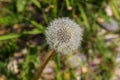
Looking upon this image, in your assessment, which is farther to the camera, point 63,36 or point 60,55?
point 60,55

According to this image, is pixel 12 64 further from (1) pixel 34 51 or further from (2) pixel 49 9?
(2) pixel 49 9

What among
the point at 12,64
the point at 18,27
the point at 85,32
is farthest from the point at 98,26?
the point at 12,64

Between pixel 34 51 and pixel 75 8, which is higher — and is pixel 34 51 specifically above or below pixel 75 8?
below

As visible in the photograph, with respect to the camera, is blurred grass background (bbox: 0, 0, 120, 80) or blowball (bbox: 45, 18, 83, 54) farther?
blurred grass background (bbox: 0, 0, 120, 80)

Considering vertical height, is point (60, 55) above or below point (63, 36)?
below
